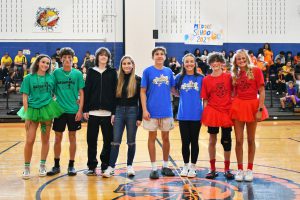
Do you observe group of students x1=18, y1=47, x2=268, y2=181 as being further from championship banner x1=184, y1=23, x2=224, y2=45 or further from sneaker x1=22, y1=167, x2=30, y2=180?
championship banner x1=184, y1=23, x2=224, y2=45

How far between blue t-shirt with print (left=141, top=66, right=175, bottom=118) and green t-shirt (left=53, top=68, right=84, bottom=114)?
0.89 meters

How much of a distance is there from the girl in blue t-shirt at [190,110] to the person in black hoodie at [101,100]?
Result: 0.88 metres

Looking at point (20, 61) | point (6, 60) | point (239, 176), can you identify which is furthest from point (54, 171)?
point (6, 60)

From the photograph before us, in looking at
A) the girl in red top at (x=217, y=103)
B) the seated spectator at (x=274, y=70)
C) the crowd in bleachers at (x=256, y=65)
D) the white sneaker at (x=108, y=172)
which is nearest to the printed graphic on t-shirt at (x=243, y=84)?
the girl in red top at (x=217, y=103)

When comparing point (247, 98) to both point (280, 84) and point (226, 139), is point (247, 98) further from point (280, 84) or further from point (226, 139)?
point (280, 84)

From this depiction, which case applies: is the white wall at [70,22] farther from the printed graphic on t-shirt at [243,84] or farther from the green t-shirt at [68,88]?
the printed graphic on t-shirt at [243,84]

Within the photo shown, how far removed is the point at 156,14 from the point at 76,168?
1171cm

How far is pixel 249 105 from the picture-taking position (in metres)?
4.68

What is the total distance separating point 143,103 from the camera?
4891mm

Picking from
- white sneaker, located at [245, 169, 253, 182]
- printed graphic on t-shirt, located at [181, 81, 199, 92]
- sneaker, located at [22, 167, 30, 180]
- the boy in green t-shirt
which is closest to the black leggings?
printed graphic on t-shirt, located at [181, 81, 199, 92]

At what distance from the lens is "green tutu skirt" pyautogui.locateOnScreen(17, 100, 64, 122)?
16.2 ft

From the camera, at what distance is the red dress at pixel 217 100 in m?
4.75

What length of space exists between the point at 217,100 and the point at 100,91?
4.87 feet

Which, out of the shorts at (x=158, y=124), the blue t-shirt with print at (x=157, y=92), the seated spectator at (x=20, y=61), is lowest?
the shorts at (x=158, y=124)
